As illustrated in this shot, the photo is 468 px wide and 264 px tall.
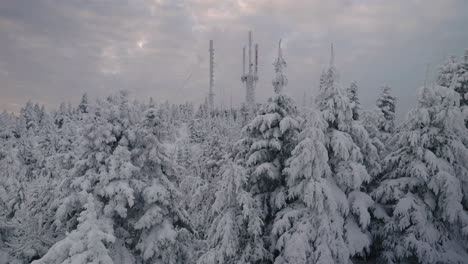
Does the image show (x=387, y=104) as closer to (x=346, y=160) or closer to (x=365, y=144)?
(x=365, y=144)

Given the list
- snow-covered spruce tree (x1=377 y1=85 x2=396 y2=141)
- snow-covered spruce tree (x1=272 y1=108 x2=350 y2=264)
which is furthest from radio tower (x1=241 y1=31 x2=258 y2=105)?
snow-covered spruce tree (x1=272 y1=108 x2=350 y2=264)

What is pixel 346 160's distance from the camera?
48.3 ft

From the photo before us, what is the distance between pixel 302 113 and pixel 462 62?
12.0 m

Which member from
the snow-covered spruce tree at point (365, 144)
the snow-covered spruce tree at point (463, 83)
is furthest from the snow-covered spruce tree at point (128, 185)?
the snow-covered spruce tree at point (463, 83)

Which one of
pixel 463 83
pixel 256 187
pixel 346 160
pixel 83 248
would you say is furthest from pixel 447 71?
pixel 83 248

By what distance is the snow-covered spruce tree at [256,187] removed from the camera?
13.8m

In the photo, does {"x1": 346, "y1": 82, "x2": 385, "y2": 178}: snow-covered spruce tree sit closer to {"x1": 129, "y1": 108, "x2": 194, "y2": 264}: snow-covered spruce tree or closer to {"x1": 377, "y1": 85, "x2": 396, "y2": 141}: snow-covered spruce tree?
{"x1": 129, "y1": 108, "x2": 194, "y2": 264}: snow-covered spruce tree

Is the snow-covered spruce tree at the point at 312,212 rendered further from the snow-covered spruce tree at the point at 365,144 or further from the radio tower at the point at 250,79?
the radio tower at the point at 250,79

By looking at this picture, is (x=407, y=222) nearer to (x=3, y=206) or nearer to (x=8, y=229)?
(x=8, y=229)

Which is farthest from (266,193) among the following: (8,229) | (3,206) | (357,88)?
(357,88)

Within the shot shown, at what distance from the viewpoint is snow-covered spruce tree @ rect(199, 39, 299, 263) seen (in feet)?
45.3

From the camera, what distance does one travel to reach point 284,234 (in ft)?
44.2

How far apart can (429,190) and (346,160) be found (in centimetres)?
412

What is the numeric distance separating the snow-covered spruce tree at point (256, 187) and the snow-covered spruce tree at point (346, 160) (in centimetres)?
163
